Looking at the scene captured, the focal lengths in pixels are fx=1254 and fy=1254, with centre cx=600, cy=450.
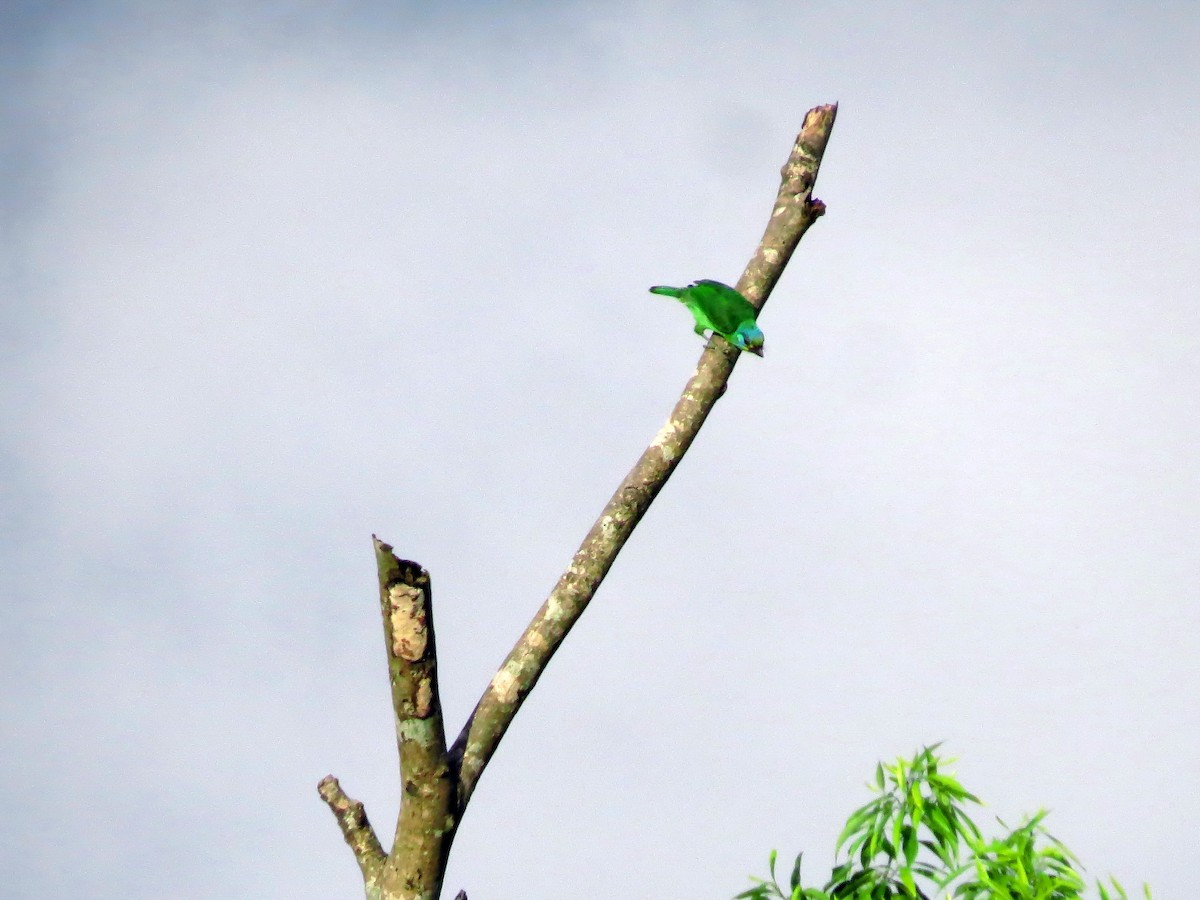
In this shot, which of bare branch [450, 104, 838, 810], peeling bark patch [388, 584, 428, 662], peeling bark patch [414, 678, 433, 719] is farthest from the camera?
bare branch [450, 104, 838, 810]

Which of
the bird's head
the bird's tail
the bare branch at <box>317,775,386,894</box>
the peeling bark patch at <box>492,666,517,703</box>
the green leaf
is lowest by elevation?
the bare branch at <box>317,775,386,894</box>

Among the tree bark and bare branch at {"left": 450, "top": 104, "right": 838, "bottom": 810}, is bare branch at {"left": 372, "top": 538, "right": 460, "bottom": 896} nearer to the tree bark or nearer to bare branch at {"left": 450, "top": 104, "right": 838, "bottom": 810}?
the tree bark

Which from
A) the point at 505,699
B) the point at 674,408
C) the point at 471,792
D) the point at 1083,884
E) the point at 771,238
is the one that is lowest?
the point at 471,792

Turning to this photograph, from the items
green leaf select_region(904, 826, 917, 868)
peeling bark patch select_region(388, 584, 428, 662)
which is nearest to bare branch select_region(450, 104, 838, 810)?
peeling bark patch select_region(388, 584, 428, 662)

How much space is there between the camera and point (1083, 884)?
5.39 metres

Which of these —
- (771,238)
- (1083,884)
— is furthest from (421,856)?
(771,238)

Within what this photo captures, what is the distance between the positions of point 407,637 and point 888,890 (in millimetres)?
2493

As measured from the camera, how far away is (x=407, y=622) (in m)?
4.53

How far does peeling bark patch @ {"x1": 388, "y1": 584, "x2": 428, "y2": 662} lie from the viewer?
4477mm

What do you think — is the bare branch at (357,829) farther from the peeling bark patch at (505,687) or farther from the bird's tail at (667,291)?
Result: the bird's tail at (667,291)

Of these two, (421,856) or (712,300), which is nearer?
(421,856)

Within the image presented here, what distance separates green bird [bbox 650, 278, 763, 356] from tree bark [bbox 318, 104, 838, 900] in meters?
0.31

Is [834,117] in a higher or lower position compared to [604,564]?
higher

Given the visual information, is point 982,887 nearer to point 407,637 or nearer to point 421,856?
point 421,856
